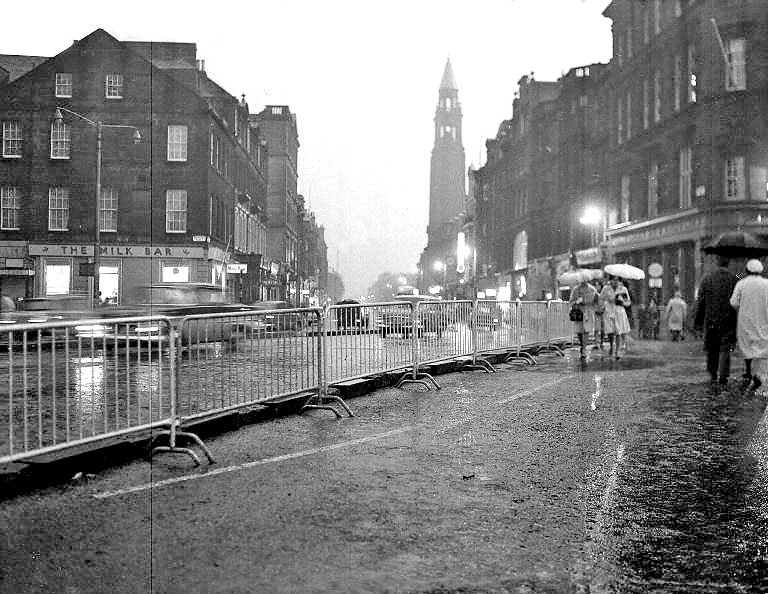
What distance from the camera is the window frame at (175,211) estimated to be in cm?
4353

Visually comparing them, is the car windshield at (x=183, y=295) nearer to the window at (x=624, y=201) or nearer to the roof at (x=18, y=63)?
the window at (x=624, y=201)

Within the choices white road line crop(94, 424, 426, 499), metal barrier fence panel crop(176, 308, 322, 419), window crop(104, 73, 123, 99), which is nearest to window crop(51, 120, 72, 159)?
window crop(104, 73, 123, 99)

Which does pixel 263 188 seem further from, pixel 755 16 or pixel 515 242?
pixel 755 16

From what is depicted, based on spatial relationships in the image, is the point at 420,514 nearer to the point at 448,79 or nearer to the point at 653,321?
the point at 653,321

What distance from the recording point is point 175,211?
4362 centimetres

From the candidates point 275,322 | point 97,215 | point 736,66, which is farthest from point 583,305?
point 736,66

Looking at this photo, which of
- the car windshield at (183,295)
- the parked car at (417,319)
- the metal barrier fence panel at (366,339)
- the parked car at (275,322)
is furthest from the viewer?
the car windshield at (183,295)

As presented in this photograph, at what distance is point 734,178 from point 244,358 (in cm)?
2977

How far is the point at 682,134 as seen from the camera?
3622cm

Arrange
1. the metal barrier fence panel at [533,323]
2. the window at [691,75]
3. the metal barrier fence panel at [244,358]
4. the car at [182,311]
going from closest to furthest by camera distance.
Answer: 1. the car at [182,311]
2. the metal barrier fence panel at [244,358]
3. the metal barrier fence panel at [533,323]
4. the window at [691,75]

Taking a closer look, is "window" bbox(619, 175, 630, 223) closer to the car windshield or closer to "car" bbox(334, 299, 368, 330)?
the car windshield

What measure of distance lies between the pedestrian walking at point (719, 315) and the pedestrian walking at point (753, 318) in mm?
316

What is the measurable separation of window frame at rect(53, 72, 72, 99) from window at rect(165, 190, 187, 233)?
7413mm

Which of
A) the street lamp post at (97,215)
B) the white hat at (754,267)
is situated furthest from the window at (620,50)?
the white hat at (754,267)
